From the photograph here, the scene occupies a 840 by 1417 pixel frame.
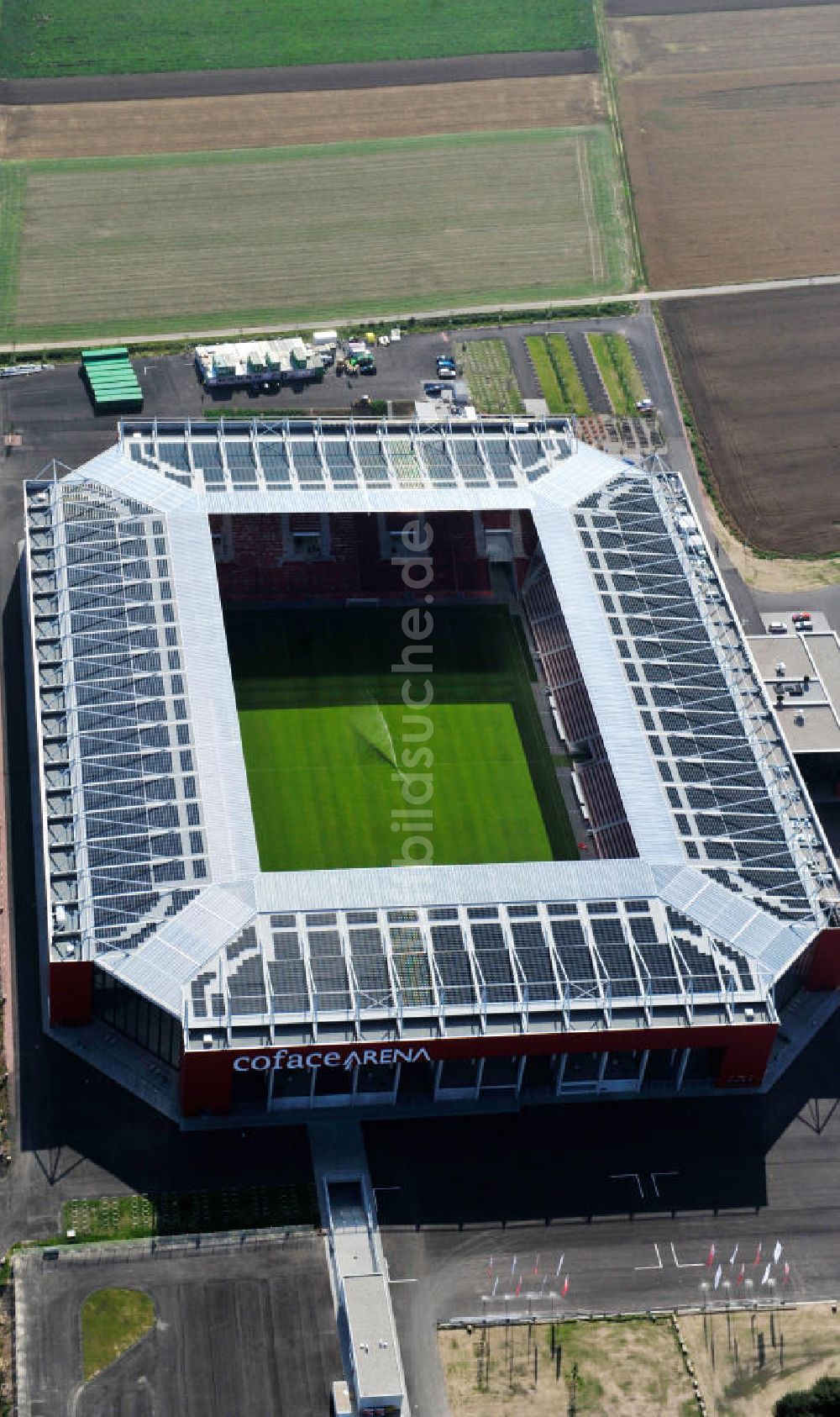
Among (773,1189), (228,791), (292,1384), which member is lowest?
(292,1384)

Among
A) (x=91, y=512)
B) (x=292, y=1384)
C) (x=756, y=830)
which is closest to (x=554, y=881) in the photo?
(x=756, y=830)

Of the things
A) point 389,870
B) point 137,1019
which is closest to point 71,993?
point 137,1019

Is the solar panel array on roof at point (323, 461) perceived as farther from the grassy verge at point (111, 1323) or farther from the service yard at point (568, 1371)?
the service yard at point (568, 1371)

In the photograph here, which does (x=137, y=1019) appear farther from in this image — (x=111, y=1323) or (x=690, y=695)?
(x=690, y=695)

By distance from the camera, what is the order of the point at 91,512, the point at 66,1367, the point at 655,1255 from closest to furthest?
the point at 66,1367 → the point at 655,1255 → the point at 91,512

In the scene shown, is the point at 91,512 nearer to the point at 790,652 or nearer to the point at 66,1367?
the point at 790,652

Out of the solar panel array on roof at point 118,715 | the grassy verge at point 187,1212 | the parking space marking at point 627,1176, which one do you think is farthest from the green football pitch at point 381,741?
the grassy verge at point 187,1212

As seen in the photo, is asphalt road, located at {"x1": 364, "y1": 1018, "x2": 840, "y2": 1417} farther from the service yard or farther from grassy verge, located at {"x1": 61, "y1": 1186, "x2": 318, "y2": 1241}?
grassy verge, located at {"x1": 61, "y1": 1186, "x2": 318, "y2": 1241}
